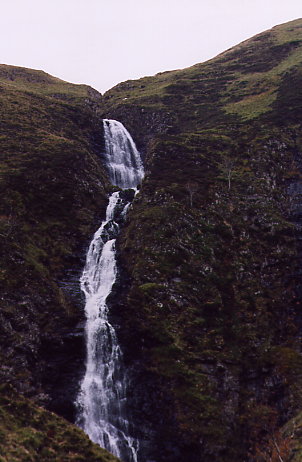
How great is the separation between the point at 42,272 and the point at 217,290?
19.0 metres

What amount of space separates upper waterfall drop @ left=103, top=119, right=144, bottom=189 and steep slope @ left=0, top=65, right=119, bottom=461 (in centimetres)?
382

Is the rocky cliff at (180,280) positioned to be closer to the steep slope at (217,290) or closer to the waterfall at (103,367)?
the steep slope at (217,290)

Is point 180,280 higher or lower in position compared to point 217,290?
higher

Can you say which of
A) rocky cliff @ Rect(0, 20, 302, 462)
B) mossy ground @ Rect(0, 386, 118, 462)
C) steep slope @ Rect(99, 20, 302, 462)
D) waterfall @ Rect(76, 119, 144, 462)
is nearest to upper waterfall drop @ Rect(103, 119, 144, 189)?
rocky cliff @ Rect(0, 20, 302, 462)

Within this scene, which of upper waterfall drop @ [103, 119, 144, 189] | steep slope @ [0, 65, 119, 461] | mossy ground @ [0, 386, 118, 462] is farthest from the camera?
upper waterfall drop @ [103, 119, 144, 189]

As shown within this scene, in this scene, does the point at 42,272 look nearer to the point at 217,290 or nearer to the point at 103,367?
the point at 103,367

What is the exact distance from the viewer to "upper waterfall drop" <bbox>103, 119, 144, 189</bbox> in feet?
236

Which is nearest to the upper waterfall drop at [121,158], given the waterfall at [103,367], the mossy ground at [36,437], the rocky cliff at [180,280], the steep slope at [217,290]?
the rocky cliff at [180,280]

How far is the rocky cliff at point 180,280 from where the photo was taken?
29.3 metres

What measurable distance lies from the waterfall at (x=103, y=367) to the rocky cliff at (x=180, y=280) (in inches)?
42.3

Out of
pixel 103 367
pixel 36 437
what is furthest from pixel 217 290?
pixel 36 437

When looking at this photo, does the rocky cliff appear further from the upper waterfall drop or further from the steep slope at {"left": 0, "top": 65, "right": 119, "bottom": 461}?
the upper waterfall drop

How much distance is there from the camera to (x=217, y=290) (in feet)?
129

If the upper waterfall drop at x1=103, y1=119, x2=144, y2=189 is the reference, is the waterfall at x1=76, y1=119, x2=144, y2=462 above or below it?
below
